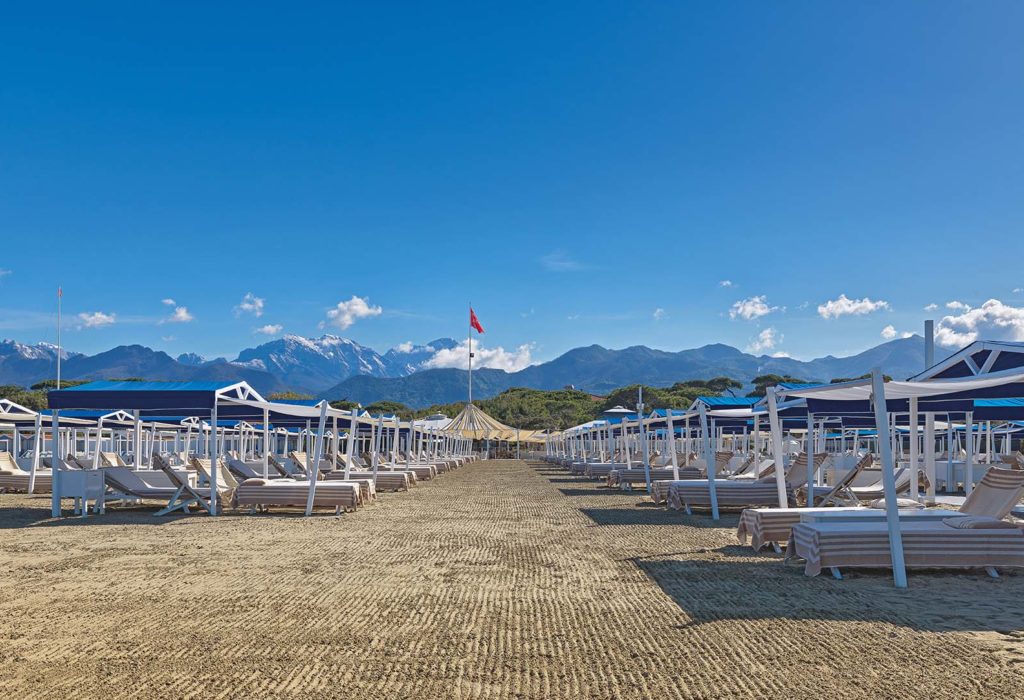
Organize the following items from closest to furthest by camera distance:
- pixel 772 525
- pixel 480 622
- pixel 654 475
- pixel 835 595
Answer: pixel 480 622, pixel 835 595, pixel 772 525, pixel 654 475

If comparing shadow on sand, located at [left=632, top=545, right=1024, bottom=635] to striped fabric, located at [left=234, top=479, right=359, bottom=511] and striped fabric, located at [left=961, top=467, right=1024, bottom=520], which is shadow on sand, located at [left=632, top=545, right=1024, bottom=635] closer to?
striped fabric, located at [left=961, top=467, right=1024, bottom=520]

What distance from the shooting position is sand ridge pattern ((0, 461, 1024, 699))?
3803 millimetres

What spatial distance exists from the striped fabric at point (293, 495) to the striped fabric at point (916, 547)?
23.5 ft

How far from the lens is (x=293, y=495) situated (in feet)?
39.4

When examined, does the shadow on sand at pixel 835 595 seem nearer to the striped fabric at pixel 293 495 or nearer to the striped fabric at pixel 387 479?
the striped fabric at pixel 293 495


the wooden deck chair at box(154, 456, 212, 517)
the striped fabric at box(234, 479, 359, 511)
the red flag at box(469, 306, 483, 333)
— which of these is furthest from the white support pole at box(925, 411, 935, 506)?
the red flag at box(469, 306, 483, 333)

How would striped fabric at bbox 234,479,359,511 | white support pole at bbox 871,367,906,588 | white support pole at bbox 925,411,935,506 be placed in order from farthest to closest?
1. striped fabric at bbox 234,479,359,511
2. white support pole at bbox 925,411,935,506
3. white support pole at bbox 871,367,906,588

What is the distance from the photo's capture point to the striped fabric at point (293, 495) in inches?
472

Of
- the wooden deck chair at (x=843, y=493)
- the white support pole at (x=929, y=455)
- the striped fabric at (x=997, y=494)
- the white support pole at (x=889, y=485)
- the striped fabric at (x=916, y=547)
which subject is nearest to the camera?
the white support pole at (x=889, y=485)

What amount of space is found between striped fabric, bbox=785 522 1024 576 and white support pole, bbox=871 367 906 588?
5.9 inches

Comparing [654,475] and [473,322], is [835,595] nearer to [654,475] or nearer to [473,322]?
[654,475]

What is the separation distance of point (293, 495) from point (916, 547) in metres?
8.40

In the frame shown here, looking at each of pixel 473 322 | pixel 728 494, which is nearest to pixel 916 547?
pixel 728 494

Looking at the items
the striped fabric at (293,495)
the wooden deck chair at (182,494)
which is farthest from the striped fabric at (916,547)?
the wooden deck chair at (182,494)
